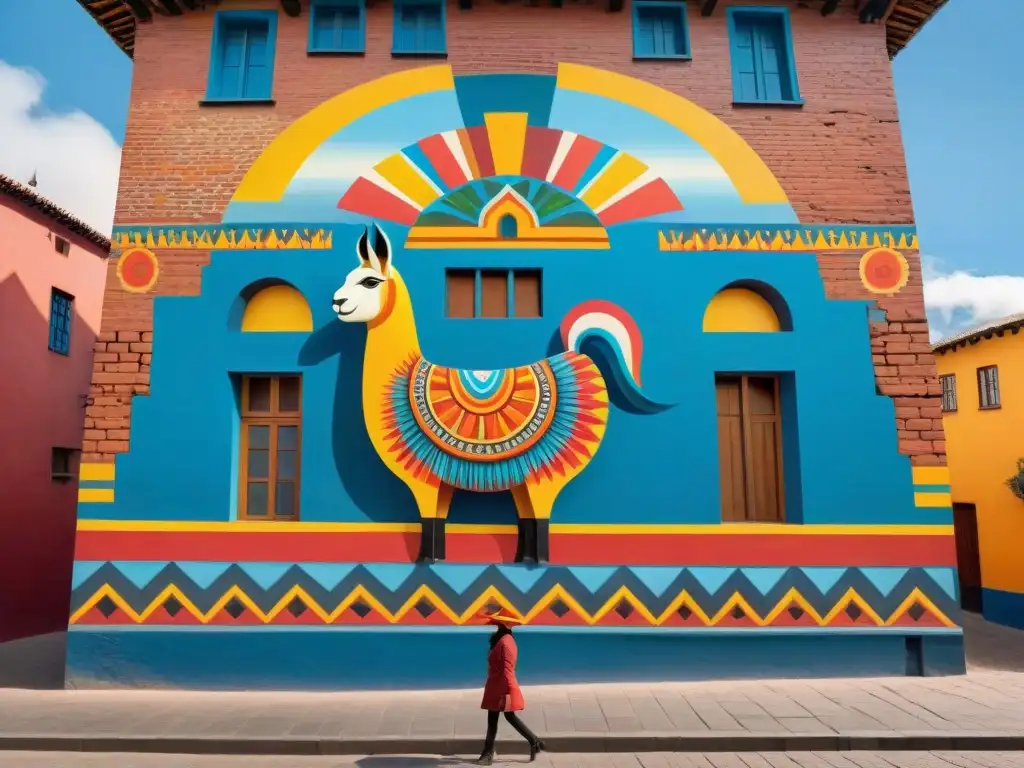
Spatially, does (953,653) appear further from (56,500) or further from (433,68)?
(56,500)

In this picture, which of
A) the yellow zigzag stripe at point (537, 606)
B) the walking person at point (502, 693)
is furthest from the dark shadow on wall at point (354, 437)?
the walking person at point (502, 693)

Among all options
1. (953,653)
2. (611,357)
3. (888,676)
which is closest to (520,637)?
(611,357)

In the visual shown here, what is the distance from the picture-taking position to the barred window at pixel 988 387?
13203 mm

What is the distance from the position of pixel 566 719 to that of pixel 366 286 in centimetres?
511

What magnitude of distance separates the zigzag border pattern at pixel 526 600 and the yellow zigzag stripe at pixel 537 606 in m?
0.01

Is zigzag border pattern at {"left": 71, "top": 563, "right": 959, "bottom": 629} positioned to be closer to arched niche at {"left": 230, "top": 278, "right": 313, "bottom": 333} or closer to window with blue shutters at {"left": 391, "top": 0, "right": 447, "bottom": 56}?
arched niche at {"left": 230, "top": 278, "right": 313, "bottom": 333}

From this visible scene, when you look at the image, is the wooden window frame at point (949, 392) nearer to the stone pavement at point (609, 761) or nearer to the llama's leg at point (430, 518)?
the stone pavement at point (609, 761)

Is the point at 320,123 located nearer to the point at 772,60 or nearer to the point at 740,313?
the point at 740,313

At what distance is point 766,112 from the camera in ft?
29.8

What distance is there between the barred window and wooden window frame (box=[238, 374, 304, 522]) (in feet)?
41.8

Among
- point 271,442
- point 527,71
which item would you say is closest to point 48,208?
point 271,442

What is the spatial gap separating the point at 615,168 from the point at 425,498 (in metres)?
4.78

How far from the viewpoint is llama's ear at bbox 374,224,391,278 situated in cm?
820

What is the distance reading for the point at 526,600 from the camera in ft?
26.1
